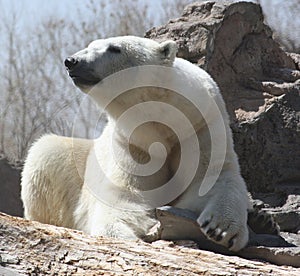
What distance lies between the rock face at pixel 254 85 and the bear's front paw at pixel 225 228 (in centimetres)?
123

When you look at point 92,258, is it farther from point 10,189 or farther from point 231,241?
point 10,189

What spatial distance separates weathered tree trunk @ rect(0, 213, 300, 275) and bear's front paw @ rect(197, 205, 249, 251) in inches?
18.0

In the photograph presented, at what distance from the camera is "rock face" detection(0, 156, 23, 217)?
23.3 ft

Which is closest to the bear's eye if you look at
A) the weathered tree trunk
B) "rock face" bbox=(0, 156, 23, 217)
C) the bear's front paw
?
the bear's front paw

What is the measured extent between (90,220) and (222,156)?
95cm

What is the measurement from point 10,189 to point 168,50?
12.1 ft

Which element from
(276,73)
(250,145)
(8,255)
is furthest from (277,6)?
(8,255)

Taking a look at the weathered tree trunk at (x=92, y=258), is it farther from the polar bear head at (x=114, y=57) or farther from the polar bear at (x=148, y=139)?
the polar bear head at (x=114, y=57)

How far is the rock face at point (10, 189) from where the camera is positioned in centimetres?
710

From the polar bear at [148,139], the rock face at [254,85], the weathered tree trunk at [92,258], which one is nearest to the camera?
the weathered tree trunk at [92,258]

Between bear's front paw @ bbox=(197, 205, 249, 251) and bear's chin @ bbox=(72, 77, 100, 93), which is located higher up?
bear's chin @ bbox=(72, 77, 100, 93)

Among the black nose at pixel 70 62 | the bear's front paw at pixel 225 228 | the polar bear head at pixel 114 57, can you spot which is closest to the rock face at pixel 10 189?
the polar bear head at pixel 114 57

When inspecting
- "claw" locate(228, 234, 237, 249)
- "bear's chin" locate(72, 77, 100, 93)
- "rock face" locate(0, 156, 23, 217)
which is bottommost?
"rock face" locate(0, 156, 23, 217)

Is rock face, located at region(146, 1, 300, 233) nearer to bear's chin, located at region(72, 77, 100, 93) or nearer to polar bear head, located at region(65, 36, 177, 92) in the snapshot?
polar bear head, located at region(65, 36, 177, 92)
